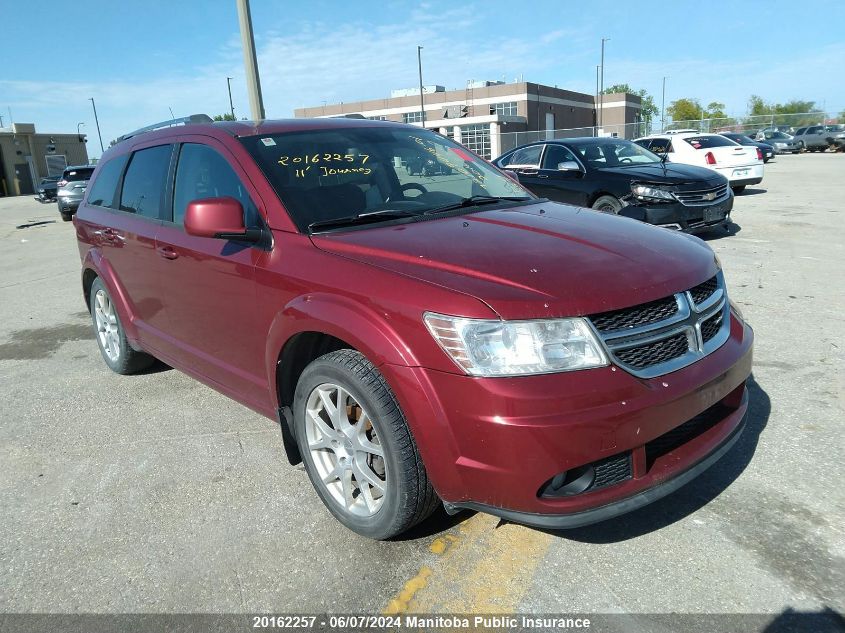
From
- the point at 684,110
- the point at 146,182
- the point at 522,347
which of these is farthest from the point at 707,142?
the point at 684,110

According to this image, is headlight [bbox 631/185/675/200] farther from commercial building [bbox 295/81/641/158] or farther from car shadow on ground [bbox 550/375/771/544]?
commercial building [bbox 295/81/641/158]

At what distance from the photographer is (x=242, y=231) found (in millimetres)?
2953

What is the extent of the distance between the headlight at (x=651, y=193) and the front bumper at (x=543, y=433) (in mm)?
6865

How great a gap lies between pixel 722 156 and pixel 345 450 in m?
14.7

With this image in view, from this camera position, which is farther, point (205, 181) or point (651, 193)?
point (651, 193)

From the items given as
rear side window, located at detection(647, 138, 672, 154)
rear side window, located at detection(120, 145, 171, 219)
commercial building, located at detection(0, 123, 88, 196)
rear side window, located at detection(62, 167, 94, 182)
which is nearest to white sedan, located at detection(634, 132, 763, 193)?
rear side window, located at detection(647, 138, 672, 154)

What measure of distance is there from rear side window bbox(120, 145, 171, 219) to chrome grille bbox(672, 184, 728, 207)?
6958 mm

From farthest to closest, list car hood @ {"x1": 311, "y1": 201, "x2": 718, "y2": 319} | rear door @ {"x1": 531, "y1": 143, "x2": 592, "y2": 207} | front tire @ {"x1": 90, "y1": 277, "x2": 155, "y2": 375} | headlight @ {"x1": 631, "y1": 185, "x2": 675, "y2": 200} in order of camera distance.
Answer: rear door @ {"x1": 531, "y1": 143, "x2": 592, "y2": 207} < headlight @ {"x1": 631, "y1": 185, "x2": 675, "y2": 200} < front tire @ {"x1": 90, "y1": 277, "x2": 155, "y2": 375} < car hood @ {"x1": 311, "y1": 201, "x2": 718, "y2": 319}

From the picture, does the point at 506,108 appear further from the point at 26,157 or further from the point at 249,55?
the point at 249,55

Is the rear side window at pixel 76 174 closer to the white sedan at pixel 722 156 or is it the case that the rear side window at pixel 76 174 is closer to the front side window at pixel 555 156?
the front side window at pixel 555 156

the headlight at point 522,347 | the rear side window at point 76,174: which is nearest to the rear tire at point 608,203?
the headlight at point 522,347

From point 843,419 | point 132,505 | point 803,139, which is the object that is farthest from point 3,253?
point 803,139

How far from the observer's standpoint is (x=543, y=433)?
211 centimetres

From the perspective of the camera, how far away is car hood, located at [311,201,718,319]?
88.8 inches
